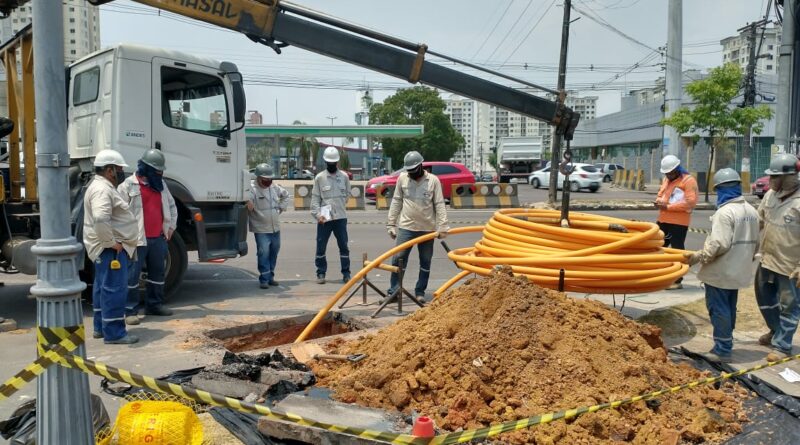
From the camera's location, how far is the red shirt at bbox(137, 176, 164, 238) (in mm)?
6816

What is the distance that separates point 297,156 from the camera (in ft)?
216

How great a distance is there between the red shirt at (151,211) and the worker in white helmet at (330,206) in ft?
8.24

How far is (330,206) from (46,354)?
20.1 feet

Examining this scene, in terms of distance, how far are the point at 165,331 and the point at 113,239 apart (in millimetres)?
1144

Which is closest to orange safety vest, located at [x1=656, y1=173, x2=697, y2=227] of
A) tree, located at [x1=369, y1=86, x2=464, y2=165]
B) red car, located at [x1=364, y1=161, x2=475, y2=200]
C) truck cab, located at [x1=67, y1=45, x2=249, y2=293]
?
truck cab, located at [x1=67, y1=45, x2=249, y2=293]

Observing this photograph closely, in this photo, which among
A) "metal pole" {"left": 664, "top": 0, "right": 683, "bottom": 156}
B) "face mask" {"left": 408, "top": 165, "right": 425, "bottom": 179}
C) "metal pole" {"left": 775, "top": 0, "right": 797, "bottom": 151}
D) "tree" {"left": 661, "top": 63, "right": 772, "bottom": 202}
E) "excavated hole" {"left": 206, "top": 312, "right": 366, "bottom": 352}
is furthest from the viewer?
"tree" {"left": 661, "top": 63, "right": 772, "bottom": 202}

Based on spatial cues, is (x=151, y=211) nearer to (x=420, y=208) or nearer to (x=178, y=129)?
(x=178, y=129)

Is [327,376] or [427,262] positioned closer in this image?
[327,376]

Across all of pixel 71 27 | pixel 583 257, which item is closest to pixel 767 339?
pixel 583 257

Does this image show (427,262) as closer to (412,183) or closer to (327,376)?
(412,183)

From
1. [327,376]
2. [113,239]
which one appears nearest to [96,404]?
[327,376]

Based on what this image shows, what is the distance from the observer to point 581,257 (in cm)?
544

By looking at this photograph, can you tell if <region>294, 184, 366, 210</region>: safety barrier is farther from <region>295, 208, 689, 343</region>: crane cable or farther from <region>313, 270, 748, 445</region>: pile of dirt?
<region>313, 270, 748, 445</region>: pile of dirt

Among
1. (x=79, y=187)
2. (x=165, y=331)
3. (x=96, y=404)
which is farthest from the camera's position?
(x=79, y=187)
